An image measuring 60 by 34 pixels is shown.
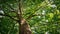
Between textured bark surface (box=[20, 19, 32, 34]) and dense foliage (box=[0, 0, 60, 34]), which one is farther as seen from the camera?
dense foliage (box=[0, 0, 60, 34])

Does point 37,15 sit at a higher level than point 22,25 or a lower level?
higher

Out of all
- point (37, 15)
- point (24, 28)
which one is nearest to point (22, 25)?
point (24, 28)

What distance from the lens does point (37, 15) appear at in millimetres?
5461

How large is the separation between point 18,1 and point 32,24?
143 cm

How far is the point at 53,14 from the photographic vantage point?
4.59 m

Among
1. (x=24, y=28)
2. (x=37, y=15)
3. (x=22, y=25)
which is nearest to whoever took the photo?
(x=24, y=28)

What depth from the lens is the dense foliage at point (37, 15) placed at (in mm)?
4681

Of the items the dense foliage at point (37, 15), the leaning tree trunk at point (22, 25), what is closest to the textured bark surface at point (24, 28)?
the leaning tree trunk at point (22, 25)

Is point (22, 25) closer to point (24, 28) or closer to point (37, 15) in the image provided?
point (24, 28)

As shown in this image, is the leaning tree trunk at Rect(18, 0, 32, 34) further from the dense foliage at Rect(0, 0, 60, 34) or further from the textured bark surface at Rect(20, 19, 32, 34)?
the dense foliage at Rect(0, 0, 60, 34)

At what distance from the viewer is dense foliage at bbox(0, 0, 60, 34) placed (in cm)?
468

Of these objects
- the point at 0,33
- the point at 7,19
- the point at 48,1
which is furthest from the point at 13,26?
the point at 48,1

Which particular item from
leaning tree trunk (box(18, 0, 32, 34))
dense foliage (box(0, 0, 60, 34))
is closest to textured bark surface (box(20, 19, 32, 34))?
leaning tree trunk (box(18, 0, 32, 34))

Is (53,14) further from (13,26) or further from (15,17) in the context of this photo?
(13,26)
